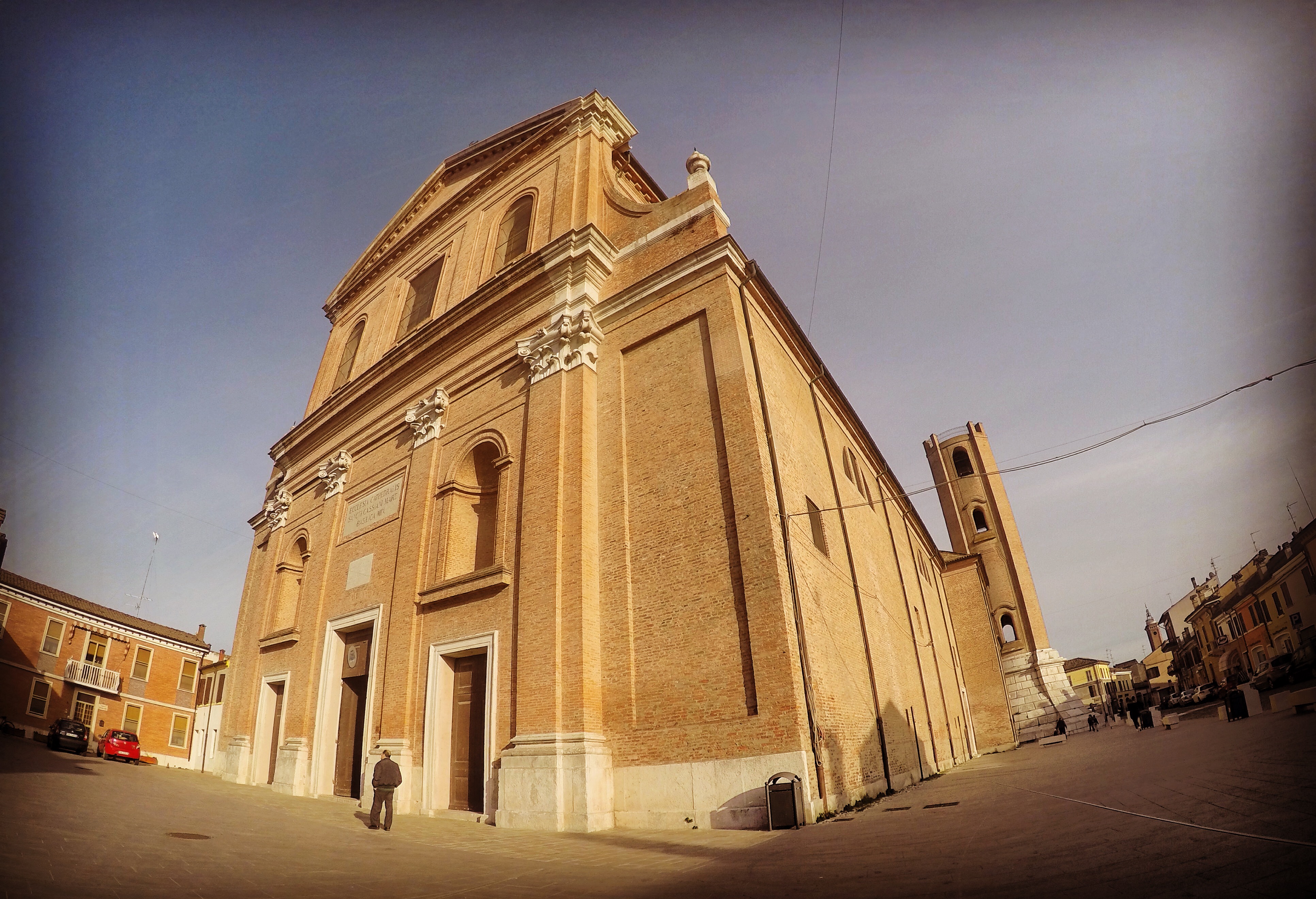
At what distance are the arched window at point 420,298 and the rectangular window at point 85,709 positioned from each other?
16337mm

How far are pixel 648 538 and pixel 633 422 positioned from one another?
2370mm

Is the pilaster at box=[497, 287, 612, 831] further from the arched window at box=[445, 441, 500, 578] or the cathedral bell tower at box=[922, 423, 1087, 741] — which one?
the cathedral bell tower at box=[922, 423, 1087, 741]

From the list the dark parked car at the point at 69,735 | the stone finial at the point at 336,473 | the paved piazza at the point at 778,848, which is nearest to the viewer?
the paved piazza at the point at 778,848

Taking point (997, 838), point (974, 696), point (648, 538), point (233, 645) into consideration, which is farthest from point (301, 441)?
point (974, 696)

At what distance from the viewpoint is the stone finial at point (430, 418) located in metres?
15.0

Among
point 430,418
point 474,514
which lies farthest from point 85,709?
point 474,514

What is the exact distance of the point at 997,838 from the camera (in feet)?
17.2

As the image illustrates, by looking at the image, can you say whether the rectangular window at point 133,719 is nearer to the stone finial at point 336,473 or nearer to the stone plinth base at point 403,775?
the stone finial at point 336,473

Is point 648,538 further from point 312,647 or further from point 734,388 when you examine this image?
point 312,647

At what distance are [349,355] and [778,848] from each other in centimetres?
2083

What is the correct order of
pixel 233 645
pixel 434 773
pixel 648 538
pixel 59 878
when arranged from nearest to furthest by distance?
pixel 59 878 < pixel 648 538 < pixel 434 773 < pixel 233 645

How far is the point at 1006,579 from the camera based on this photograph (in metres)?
36.8

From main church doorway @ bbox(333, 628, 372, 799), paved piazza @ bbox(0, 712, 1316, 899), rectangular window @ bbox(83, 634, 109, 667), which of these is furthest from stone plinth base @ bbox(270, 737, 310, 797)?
rectangular window @ bbox(83, 634, 109, 667)

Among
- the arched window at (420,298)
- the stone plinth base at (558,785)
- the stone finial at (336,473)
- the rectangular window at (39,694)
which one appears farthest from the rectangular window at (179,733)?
the stone plinth base at (558,785)
